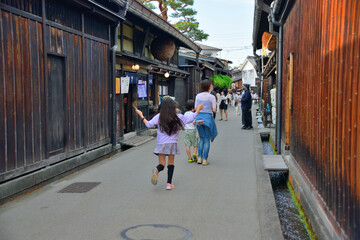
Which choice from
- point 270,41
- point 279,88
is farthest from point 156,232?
point 270,41

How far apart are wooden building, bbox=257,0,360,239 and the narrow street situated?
741 millimetres

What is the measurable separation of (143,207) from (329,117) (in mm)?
2901

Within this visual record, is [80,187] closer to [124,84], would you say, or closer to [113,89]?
[113,89]

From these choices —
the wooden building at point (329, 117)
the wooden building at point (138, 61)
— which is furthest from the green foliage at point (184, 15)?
the wooden building at point (329, 117)

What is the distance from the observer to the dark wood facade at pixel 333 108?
11.0 ft

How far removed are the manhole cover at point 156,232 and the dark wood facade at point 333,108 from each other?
5.55ft

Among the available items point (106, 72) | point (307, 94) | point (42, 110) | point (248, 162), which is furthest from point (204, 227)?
point (106, 72)

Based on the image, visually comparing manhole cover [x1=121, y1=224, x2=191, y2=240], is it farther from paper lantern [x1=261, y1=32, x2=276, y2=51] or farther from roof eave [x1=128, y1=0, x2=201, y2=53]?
paper lantern [x1=261, y1=32, x2=276, y2=51]

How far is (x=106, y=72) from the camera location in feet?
35.5

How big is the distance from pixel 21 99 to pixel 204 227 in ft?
12.6

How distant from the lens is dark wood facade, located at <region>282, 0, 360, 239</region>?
11.0ft

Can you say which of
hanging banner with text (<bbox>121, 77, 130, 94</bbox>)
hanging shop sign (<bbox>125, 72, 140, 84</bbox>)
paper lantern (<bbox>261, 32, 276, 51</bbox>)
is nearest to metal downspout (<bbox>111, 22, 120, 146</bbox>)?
hanging banner with text (<bbox>121, 77, 130, 94</bbox>)

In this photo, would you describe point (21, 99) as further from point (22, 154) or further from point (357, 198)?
point (357, 198)

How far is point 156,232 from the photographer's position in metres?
4.63
